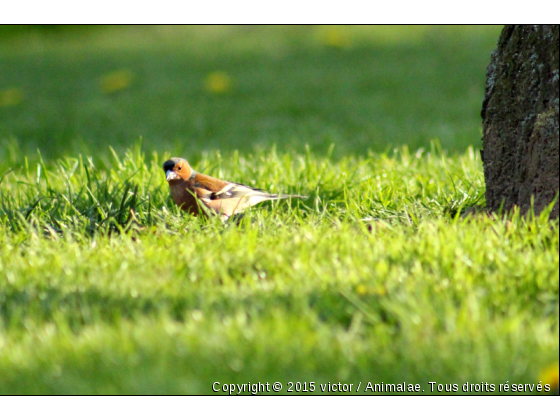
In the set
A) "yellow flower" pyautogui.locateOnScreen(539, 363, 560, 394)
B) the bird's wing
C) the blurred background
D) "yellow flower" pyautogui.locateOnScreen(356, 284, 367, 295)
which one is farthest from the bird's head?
"yellow flower" pyautogui.locateOnScreen(539, 363, 560, 394)

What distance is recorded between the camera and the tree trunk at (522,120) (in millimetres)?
3594

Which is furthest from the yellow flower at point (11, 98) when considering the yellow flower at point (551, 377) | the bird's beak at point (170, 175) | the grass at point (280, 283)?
the yellow flower at point (551, 377)

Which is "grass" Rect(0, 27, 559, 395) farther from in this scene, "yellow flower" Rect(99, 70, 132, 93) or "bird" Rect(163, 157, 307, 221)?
"yellow flower" Rect(99, 70, 132, 93)

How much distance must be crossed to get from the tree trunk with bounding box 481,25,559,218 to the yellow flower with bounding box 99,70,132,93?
862 centimetres

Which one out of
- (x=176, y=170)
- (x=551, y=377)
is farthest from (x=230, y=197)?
(x=551, y=377)

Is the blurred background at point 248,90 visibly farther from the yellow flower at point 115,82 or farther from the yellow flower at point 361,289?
the yellow flower at point 361,289

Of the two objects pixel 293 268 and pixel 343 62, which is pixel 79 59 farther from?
pixel 293 268

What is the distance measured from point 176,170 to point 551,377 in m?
3.21

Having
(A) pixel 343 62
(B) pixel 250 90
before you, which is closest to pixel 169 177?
(B) pixel 250 90

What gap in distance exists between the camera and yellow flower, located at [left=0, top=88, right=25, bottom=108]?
1083cm

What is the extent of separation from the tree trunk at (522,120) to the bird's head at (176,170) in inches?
87.7

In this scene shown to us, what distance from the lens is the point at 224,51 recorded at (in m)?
14.2

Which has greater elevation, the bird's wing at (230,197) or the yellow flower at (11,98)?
the yellow flower at (11,98)

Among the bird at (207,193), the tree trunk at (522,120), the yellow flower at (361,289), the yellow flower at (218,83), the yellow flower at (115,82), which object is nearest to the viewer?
the yellow flower at (361,289)
